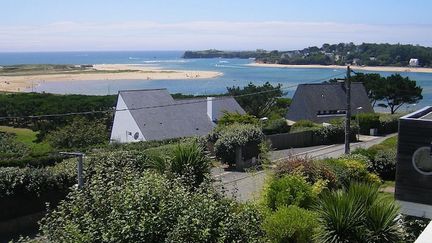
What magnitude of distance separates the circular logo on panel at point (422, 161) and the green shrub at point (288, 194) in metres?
3.01

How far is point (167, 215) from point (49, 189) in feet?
40.8

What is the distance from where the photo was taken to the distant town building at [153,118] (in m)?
36.0

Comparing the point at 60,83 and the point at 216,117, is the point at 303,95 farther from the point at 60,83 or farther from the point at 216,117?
the point at 60,83

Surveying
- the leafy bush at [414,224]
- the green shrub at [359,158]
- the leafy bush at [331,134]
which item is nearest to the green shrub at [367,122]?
the leafy bush at [331,134]

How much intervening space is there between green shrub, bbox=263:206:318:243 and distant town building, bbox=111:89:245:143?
960 inches

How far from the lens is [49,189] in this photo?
1839cm

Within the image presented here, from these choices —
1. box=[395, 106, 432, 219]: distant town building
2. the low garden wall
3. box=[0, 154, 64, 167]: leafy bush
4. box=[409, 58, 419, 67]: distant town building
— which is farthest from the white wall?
box=[409, 58, 419, 67]: distant town building

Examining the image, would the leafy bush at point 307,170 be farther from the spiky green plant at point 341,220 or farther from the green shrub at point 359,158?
the spiky green plant at point 341,220

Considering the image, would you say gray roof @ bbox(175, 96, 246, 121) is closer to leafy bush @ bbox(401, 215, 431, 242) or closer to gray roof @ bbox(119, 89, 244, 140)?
gray roof @ bbox(119, 89, 244, 140)

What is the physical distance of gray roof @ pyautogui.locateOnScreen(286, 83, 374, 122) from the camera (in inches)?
2063

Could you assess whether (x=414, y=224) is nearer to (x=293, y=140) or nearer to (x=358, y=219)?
(x=358, y=219)

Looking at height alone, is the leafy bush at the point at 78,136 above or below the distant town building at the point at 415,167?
below

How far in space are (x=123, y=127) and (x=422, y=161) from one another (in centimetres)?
2578

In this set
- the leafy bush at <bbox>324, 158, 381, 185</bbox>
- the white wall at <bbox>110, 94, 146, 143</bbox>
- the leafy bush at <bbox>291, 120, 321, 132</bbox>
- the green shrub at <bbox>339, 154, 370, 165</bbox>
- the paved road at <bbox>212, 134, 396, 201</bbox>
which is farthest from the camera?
the leafy bush at <bbox>291, 120, 321, 132</bbox>
